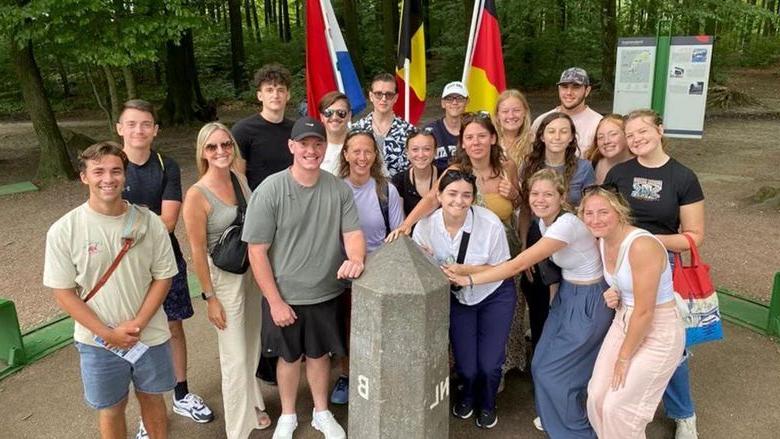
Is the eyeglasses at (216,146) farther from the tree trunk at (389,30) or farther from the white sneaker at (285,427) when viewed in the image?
the tree trunk at (389,30)

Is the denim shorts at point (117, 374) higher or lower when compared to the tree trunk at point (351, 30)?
lower

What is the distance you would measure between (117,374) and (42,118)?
9.44 meters

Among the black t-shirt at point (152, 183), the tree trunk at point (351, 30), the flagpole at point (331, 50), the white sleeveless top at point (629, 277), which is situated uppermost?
the tree trunk at point (351, 30)

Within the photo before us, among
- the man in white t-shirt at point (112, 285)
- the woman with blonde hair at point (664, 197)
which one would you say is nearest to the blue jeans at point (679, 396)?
the woman with blonde hair at point (664, 197)

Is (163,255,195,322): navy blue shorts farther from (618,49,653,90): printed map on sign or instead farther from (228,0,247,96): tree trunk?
(228,0,247,96): tree trunk

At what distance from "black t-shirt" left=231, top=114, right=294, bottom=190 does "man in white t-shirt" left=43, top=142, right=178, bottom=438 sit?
1143 mm

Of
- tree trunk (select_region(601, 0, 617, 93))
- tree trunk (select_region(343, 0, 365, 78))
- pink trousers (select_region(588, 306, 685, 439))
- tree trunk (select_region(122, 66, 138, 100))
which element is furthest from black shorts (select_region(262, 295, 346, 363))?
tree trunk (select_region(343, 0, 365, 78))

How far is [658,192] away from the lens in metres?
3.38

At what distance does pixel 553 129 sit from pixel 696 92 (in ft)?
19.7

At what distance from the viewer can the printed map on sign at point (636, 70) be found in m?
8.39

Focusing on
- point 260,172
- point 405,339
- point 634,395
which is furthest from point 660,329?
point 260,172

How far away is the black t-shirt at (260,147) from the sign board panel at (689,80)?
6743 mm

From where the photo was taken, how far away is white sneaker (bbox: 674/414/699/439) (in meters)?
3.49

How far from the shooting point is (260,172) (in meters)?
4.06
